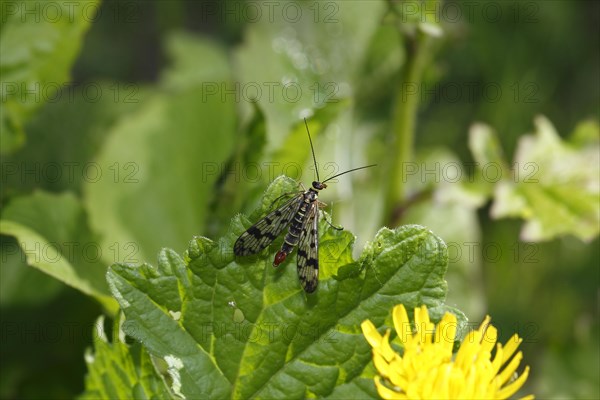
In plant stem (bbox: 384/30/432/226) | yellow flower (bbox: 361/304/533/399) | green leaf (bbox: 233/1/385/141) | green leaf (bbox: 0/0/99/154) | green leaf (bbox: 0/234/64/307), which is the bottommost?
yellow flower (bbox: 361/304/533/399)

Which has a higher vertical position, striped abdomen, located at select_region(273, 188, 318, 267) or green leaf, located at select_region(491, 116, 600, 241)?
green leaf, located at select_region(491, 116, 600, 241)

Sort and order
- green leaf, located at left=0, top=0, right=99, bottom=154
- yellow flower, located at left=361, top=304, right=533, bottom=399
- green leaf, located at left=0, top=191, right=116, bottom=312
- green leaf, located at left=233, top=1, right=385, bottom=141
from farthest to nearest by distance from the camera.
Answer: green leaf, located at left=233, top=1, right=385, bottom=141 < green leaf, located at left=0, top=0, right=99, bottom=154 < green leaf, located at left=0, top=191, right=116, bottom=312 < yellow flower, located at left=361, top=304, right=533, bottom=399

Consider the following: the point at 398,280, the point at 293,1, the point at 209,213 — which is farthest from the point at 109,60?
the point at 398,280

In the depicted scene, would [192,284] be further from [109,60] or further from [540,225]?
[109,60]

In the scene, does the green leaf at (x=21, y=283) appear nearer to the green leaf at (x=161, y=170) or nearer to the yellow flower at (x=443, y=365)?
the green leaf at (x=161, y=170)

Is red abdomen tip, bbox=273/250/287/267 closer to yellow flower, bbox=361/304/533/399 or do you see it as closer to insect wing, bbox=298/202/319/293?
insect wing, bbox=298/202/319/293

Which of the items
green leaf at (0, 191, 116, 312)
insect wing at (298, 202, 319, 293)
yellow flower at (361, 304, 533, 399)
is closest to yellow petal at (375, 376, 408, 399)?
yellow flower at (361, 304, 533, 399)
